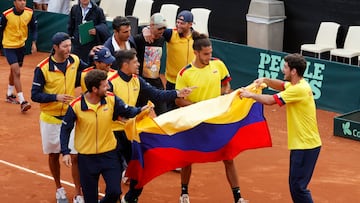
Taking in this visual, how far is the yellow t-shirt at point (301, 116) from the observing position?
8836 millimetres

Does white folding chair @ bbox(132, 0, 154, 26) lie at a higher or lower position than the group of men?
lower

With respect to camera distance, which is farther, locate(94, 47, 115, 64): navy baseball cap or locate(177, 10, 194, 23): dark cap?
locate(177, 10, 194, 23): dark cap

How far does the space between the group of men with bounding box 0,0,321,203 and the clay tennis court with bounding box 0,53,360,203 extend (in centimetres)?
63

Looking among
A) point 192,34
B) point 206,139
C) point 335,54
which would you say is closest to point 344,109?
point 335,54

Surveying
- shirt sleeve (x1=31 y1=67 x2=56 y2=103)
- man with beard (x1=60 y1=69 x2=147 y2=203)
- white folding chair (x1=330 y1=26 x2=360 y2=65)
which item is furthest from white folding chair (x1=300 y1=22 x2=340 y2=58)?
man with beard (x1=60 y1=69 x2=147 y2=203)

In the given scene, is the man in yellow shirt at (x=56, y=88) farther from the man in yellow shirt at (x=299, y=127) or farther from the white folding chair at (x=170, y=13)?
the white folding chair at (x=170, y=13)

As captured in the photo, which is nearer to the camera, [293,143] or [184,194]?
[293,143]

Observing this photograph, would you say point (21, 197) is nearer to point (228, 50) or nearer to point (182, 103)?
point (182, 103)

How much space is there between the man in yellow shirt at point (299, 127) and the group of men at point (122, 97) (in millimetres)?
11

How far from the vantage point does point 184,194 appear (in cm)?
1012

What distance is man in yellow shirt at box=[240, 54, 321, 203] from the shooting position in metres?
8.88

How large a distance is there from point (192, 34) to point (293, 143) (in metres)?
2.82

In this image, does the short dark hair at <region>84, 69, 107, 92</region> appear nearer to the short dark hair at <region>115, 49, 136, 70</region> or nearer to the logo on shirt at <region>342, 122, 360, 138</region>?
the short dark hair at <region>115, 49, 136, 70</region>

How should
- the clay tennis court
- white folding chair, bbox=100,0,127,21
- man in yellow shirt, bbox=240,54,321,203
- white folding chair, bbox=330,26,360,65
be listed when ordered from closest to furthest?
man in yellow shirt, bbox=240,54,321,203, the clay tennis court, white folding chair, bbox=330,26,360,65, white folding chair, bbox=100,0,127,21
